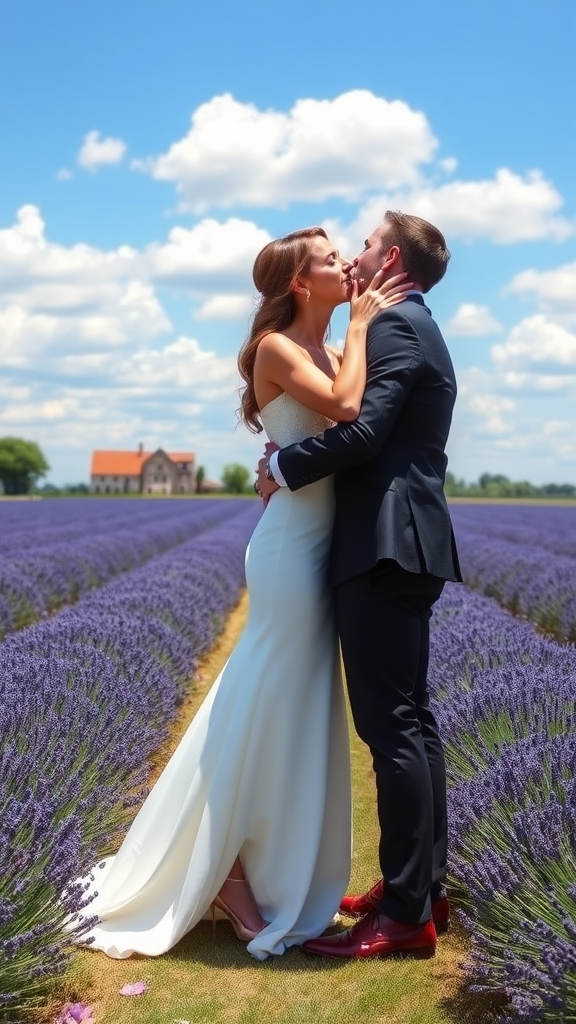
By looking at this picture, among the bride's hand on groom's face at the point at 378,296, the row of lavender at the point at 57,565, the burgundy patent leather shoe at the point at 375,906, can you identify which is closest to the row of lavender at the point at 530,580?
the row of lavender at the point at 57,565

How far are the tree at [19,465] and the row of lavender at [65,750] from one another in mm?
83962

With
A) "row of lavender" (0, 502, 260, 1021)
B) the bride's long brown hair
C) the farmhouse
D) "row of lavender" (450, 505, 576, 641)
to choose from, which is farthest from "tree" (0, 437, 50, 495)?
the bride's long brown hair

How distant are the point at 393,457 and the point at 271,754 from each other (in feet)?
2.79

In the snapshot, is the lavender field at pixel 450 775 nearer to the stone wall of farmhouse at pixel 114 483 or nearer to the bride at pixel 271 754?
the bride at pixel 271 754

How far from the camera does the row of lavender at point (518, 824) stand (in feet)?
6.75

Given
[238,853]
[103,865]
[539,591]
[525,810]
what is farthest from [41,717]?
[539,591]

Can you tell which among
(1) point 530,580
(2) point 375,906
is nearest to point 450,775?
(2) point 375,906

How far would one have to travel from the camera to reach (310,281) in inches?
109

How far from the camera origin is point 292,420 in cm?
277

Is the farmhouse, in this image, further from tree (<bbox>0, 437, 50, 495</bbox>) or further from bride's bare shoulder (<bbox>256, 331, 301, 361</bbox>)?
bride's bare shoulder (<bbox>256, 331, 301, 361</bbox>)

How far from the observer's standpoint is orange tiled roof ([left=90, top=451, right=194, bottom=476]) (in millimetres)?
93375

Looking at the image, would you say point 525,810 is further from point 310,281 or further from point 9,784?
point 310,281

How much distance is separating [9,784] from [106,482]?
92.3 meters

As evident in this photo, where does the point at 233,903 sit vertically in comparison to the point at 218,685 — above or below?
below
